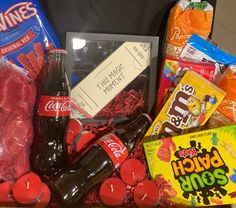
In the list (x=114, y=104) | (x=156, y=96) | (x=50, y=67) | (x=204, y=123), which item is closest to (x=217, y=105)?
(x=204, y=123)

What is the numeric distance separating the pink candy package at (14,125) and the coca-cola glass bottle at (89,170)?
13cm

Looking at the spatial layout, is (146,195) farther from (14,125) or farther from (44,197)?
→ (14,125)

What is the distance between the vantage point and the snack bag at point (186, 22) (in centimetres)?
109

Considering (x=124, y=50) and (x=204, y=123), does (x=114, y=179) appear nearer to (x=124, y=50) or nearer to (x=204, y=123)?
(x=204, y=123)

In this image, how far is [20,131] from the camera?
0.99 meters

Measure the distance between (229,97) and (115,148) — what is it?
369 millimetres

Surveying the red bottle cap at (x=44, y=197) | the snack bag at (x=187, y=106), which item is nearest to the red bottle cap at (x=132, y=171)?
the snack bag at (x=187, y=106)

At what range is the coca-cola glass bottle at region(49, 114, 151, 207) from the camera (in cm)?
92

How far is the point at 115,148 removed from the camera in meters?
0.97

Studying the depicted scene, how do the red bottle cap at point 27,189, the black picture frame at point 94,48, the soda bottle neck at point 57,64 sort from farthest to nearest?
the black picture frame at point 94,48, the soda bottle neck at point 57,64, the red bottle cap at point 27,189

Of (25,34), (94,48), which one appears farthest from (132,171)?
(25,34)

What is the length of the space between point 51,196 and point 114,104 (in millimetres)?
384

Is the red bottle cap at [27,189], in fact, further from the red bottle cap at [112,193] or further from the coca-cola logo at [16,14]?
→ the coca-cola logo at [16,14]

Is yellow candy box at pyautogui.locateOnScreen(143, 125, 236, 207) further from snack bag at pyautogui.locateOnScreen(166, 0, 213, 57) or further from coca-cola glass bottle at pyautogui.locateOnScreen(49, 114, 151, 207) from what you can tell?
snack bag at pyautogui.locateOnScreen(166, 0, 213, 57)
